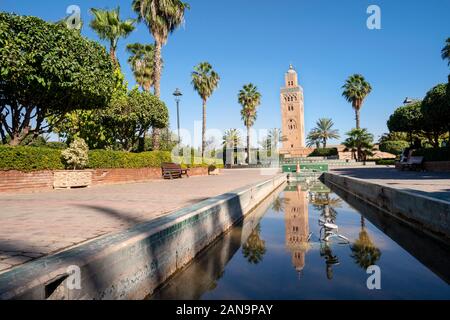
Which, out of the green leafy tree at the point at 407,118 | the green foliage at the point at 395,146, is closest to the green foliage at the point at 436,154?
the green leafy tree at the point at 407,118

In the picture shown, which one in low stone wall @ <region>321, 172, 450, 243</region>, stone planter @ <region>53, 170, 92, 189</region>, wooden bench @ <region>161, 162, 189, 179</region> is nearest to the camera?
low stone wall @ <region>321, 172, 450, 243</region>

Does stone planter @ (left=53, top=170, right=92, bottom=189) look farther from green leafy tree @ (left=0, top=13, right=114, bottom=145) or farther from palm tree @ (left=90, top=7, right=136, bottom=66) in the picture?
palm tree @ (left=90, top=7, right=136, bottom=66)

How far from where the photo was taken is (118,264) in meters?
3.25

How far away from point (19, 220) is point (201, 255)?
131 inches

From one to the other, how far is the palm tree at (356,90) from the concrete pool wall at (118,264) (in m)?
53.7

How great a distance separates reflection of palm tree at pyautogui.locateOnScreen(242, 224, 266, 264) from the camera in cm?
559

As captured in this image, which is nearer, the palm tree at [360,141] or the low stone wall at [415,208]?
the low stone wall at [415,208]

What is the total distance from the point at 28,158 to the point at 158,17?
17446 millimetres

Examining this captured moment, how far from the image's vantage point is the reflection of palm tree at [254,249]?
18.3 ft

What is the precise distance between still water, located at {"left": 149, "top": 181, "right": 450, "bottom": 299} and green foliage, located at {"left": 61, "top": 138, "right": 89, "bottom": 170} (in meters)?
10.1

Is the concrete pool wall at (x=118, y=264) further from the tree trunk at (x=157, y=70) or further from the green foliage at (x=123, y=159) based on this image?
the tree trunk at (x=157, y=70)

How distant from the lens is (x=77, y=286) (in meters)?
2.68

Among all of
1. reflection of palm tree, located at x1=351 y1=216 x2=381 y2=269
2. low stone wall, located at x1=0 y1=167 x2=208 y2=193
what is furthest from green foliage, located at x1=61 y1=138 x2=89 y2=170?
reflection of palm tree, located at x1=351 y1=216 x2=381 y2=269

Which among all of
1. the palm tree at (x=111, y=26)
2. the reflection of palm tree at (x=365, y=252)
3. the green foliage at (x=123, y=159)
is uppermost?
the palm tree at (x=111, y=26)
